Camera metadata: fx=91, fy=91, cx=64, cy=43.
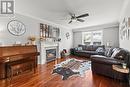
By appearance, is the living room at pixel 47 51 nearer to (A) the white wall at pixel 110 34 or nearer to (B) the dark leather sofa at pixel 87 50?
(B) the dark leather sofa at pixel 87 50

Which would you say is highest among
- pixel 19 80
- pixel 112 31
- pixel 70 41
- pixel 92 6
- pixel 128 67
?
pixel 92 6

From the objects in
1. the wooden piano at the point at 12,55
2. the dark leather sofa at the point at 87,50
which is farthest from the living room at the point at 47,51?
the dark leather sofa at the point at 87,50

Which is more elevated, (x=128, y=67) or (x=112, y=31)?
(x=112, y=31)

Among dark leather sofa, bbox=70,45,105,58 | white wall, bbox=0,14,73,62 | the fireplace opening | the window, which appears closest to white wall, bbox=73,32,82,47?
the window

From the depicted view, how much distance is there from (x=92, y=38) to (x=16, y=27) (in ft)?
19.1

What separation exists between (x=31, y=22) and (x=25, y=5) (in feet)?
3.51

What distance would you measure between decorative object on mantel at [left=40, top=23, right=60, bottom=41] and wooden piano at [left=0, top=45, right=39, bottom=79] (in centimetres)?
137

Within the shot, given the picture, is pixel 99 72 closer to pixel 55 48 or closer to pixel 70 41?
pixel 55 48

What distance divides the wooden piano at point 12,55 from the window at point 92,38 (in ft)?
17.5

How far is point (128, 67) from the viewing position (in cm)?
227

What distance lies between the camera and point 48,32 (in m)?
5.49

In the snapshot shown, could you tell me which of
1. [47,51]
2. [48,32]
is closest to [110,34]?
[48,32]

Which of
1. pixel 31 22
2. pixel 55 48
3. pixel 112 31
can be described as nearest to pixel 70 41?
pixel 55 48

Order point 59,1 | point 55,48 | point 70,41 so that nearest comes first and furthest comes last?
point 59,1
point 55,48
point 70,41
